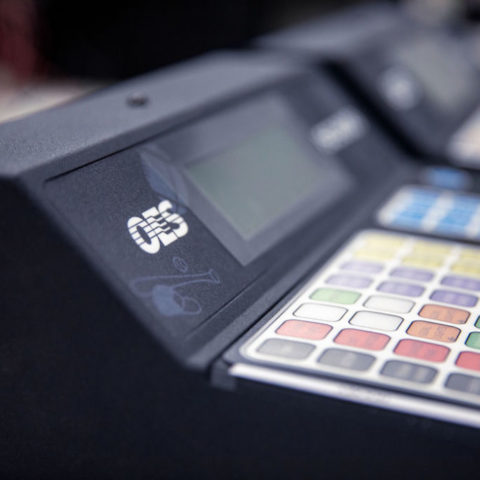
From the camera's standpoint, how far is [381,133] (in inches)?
37.3

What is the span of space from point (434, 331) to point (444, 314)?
3cm

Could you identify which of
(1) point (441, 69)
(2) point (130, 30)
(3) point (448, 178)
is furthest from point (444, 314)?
(2) point (130, 30)

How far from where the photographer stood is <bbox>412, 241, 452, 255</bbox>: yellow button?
0.66 m

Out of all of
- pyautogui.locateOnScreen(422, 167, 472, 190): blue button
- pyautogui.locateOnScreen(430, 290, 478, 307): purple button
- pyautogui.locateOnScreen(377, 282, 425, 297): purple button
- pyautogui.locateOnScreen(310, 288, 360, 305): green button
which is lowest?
pyautogui.locateOnScreen(422, 167, 472, 190): blue button

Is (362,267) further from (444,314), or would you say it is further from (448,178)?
(448,178)

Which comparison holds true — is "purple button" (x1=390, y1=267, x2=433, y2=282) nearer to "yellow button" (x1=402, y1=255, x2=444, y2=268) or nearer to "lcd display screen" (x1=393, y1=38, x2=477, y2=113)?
"yellow button" (x1=402, y1=255, x2=444, y2=268)

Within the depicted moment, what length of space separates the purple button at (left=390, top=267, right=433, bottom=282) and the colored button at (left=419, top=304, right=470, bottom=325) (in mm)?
49

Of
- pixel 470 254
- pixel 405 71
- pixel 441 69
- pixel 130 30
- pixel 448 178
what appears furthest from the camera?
pixel 130 30

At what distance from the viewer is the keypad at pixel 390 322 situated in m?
Answer: 0.46

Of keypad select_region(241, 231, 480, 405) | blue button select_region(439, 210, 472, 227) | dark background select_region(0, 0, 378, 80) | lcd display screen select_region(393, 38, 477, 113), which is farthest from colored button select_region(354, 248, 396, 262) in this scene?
dark background select_region(0, 0, 378, 80)

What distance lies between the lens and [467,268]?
627 millimetres

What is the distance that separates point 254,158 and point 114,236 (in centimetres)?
22

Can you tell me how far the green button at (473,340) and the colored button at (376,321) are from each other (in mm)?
44

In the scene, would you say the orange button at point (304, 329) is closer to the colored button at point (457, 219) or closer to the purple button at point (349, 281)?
the purple button at point (349, 281)
